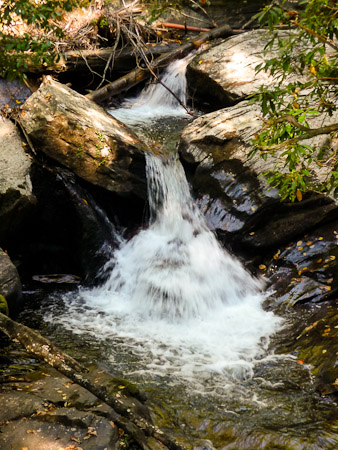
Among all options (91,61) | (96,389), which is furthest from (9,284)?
(91,61)

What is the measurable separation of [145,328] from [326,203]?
305 centimetres

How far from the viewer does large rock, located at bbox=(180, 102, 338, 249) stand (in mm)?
6512

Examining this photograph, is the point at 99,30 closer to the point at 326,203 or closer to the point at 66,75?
the point at 66,75

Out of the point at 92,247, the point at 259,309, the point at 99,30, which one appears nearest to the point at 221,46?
the point at 99,30

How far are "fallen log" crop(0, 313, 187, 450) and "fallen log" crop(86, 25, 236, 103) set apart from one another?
6.24m

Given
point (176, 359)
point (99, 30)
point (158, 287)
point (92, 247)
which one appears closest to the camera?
point (176, 359)

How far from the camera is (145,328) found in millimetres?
5773

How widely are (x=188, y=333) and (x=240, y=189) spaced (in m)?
2.38

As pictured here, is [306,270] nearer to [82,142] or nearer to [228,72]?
[82,142]

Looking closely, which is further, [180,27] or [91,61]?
[180,27]

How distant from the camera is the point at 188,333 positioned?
570cm

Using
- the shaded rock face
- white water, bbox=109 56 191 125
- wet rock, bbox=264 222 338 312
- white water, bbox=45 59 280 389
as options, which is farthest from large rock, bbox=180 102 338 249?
the shaded rock face

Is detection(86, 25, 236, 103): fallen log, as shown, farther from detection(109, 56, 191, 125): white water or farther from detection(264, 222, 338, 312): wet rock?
detection(264, 222, 338, 312): wet rock

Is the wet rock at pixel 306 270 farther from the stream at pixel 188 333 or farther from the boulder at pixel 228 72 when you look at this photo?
the boulder at pixel 228 72
